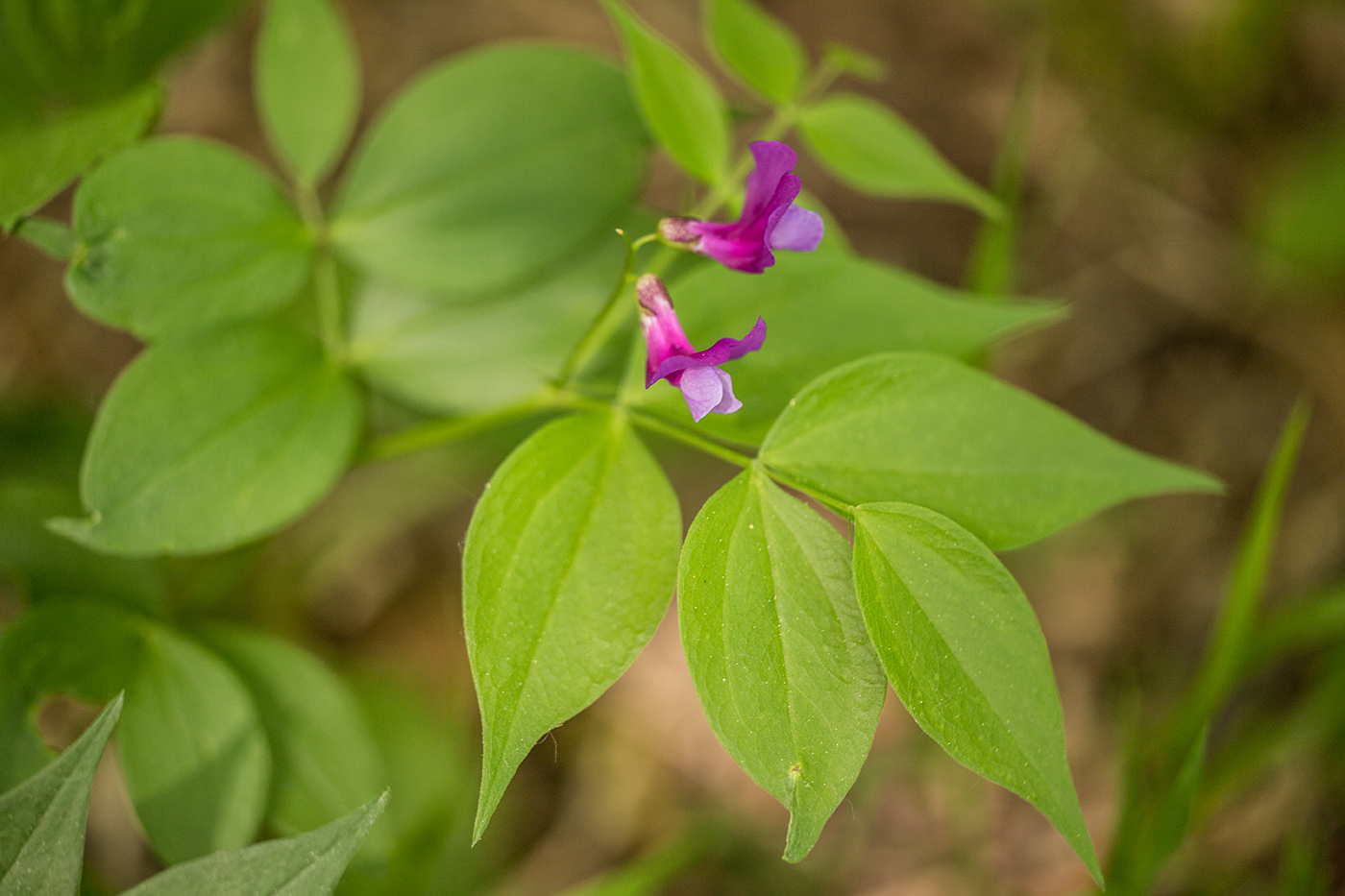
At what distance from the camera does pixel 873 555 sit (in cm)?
116

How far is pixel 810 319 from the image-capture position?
57.2 inches

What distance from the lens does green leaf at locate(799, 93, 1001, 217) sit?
1705 millimetres

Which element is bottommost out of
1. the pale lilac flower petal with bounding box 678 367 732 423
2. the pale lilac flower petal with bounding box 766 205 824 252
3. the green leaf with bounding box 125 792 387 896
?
the green leaf with bounding box 125 792 387 896

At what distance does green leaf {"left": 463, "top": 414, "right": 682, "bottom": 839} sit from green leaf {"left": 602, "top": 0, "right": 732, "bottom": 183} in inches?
18.1

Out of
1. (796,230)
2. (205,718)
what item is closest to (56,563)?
(205,718)

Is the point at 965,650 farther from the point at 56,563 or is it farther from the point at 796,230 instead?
the point at 56,563

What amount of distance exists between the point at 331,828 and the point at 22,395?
6.24 feet

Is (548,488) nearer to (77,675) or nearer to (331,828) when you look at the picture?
(331,828)

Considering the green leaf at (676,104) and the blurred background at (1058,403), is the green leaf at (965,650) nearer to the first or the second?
the green leaf at (676,104)


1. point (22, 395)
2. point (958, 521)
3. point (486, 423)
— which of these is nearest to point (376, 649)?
point (22, 395)

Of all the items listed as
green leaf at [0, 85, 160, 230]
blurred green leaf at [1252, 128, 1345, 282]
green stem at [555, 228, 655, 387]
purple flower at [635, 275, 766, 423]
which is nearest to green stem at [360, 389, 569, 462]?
green stem at [555, 228, 655, 387]

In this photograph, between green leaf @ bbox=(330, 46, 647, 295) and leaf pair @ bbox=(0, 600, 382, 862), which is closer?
leaf pair @ bbox=(0, 600, 382, 862)

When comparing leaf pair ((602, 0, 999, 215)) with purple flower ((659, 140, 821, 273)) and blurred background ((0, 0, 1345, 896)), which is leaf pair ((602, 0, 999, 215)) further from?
blurred background ((0, 0, 1345, 896))

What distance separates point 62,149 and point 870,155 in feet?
4.36
